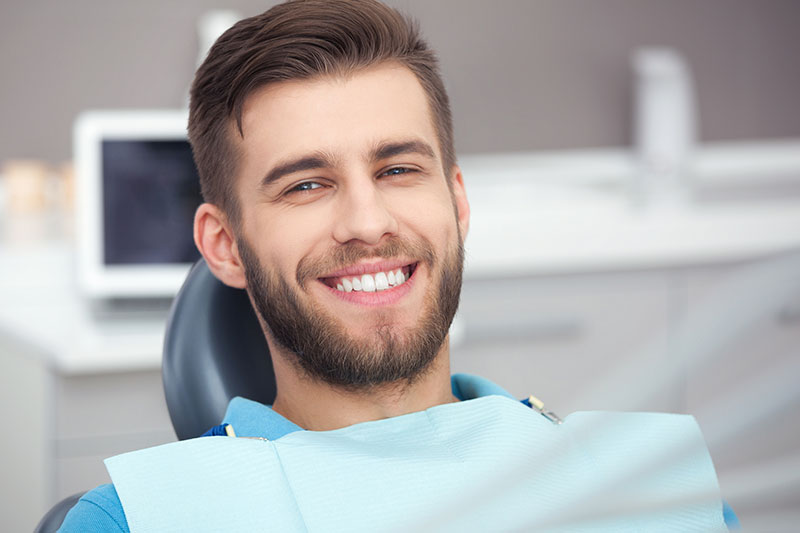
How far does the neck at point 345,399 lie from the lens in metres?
1.14

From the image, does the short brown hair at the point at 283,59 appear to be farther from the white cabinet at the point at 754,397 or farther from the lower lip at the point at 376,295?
the white cabinet at the point at 754,397

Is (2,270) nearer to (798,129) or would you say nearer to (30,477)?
(30,477)

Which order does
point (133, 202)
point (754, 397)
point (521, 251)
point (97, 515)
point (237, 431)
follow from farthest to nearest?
point (521, 251) < point (133, 202) < point (237, 431) < point (97, 515) < point (754, 397)

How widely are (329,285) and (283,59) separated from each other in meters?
0.28

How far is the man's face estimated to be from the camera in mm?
1085

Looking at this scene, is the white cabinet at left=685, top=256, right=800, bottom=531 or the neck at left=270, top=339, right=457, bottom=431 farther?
the neck at left=270, top=339, right=457, bottom=431

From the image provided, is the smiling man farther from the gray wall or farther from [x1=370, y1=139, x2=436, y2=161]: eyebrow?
the gray wall

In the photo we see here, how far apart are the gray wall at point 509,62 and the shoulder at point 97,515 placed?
6.29ft

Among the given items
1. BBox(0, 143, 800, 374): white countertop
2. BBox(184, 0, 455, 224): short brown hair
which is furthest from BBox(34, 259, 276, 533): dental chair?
BBox(0, 143, 800, 374): white countertop

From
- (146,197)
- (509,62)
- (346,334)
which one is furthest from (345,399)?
(509,62)

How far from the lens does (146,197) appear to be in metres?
2.08

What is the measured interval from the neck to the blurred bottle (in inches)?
75.2

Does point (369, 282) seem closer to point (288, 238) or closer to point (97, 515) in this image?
point (288, 238)

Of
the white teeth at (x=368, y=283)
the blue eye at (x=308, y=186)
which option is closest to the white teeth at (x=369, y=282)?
the white teeth at (x=368, y=283)
